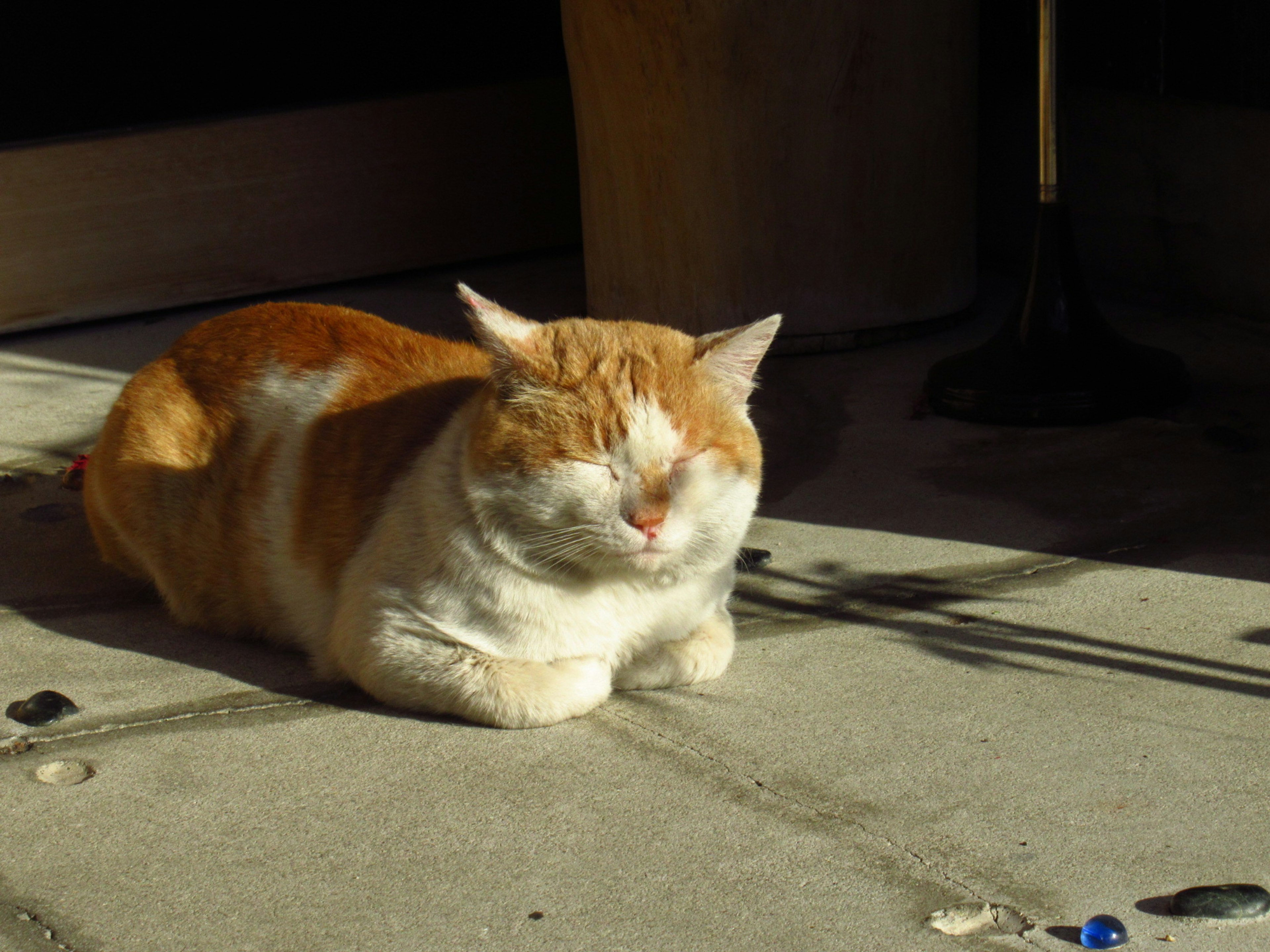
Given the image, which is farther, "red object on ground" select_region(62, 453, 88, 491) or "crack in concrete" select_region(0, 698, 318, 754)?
→ "red object on ground" select_region(62, 453, 88, 491)

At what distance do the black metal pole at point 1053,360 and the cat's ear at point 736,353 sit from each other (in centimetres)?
212

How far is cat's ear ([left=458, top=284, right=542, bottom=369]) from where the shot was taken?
245 centimetres

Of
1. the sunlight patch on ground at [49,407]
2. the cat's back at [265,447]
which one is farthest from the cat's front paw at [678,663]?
the sunlight patch on ground at [49,407]

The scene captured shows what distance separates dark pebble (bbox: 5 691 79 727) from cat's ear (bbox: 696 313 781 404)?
4.91ft

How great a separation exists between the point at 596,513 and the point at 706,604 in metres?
0.56

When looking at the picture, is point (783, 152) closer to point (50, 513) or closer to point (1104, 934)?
point (50, 513)

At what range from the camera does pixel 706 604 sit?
9.50 ft

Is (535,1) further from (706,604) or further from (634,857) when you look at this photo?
(634,857)

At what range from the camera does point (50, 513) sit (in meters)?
4.09

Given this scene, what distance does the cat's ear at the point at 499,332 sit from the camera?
2451mm

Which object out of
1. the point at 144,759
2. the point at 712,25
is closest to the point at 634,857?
the point at 144,759

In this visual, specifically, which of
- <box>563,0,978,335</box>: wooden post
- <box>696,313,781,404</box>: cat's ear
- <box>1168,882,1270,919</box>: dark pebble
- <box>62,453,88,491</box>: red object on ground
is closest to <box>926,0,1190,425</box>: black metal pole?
<box>563,0,978,335</box>: wooden post

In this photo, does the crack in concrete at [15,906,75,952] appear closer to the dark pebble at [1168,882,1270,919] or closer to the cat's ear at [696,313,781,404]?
the cat's ear at [696,313,781,404]

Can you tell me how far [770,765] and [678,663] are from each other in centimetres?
36
